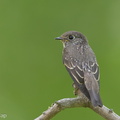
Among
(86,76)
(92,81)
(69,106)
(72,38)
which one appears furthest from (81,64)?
(69,106)

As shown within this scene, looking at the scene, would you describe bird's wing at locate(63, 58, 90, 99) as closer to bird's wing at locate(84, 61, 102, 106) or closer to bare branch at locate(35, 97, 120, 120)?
bird's wing at locate(84, 61, 102, 106)

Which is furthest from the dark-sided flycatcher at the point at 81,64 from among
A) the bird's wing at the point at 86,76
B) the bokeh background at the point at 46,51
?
the bokeh background at the point at 46,51

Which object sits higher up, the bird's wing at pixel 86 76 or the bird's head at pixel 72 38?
the bird's head at pixel 72 38

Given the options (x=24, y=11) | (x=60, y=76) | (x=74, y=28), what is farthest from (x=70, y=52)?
(x=24, y=11)

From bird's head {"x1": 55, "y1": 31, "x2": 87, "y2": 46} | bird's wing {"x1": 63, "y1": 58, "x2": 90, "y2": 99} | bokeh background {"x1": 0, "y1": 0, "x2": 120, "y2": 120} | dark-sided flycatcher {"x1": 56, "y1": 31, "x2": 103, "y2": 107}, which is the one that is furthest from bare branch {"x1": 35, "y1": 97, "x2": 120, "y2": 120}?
bird's head {"x1": 55, "y1": 31, "x2": 87, "y2": 46}

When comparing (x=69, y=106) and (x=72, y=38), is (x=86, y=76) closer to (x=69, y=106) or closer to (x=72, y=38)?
(x=69, y=106)

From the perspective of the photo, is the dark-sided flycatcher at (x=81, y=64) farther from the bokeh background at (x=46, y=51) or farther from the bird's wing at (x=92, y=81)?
the bokeh background at (x=46, y=51)

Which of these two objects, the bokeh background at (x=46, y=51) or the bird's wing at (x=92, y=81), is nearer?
the bird's wing at (x=92, y=81)
